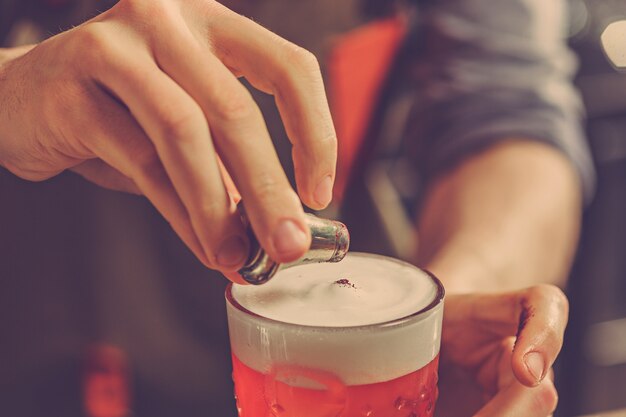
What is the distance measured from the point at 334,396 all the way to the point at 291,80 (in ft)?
1.20

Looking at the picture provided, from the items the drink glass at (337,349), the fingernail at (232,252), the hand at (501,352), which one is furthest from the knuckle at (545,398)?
the fingernail at (232,252)

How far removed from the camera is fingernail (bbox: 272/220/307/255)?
702 millimetres

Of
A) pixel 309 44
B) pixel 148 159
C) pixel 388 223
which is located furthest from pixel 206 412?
pixel 148 159

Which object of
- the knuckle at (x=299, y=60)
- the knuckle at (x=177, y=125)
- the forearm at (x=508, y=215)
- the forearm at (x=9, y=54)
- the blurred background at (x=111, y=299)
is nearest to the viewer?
the knuckle at (x=177, y=125)

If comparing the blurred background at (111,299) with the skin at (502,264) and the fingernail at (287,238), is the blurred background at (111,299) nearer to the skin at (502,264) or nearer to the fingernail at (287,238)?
the skin at (502,264)

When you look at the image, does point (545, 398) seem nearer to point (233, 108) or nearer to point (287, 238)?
point (287, 238)

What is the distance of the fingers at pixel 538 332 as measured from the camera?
33.6 inches

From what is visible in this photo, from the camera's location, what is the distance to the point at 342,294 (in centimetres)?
87

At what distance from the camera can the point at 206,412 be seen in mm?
1862

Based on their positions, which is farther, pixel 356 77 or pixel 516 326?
pixel 356 77

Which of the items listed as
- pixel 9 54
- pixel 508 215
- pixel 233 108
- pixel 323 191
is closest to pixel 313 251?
pixel 323 191

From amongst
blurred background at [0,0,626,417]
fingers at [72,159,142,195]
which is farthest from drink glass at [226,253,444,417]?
blurred background at [0,0,626,417]

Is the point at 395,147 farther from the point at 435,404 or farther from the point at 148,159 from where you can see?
the point at 148,159

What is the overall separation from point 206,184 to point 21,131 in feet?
1.05
